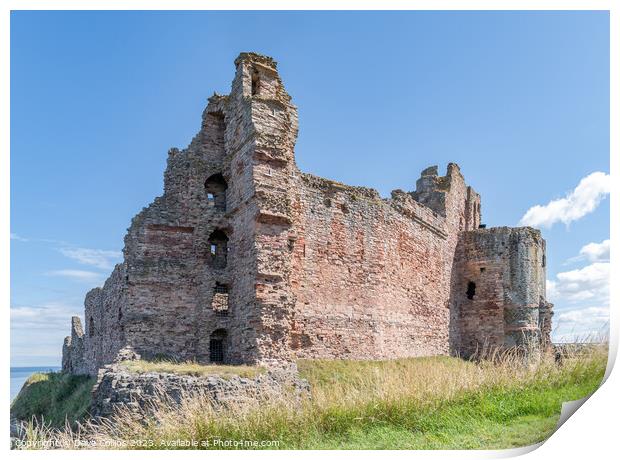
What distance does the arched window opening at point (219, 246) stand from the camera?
14266mm

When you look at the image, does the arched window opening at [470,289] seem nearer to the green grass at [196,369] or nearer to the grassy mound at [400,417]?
the grassy mound at [400,417]

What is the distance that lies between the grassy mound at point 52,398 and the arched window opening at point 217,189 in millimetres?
5642

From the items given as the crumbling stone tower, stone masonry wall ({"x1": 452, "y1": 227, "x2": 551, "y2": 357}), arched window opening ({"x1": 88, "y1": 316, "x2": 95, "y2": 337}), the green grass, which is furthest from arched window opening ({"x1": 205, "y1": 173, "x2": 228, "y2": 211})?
stone masonry wall ({"x1": 452, "y1": 227, "x2": 551, "y2": 357})

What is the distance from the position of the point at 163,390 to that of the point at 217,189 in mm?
6089

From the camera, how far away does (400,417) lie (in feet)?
27.5

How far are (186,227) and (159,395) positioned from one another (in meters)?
4.80

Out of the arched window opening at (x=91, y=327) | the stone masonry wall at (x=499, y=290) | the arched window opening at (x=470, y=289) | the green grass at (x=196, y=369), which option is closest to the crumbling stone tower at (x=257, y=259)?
the green grass at (x=196, y=369)

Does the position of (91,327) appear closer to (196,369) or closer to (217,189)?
(217,189)

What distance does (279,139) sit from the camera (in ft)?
42.8

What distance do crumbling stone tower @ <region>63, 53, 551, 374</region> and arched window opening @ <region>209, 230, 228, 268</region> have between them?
4cm

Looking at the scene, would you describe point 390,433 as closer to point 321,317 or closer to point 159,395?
point 159,395

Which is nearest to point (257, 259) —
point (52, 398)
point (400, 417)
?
point (400, 417)

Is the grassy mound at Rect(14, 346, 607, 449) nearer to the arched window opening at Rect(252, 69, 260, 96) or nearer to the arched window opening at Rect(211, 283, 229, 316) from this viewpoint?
the arched window opening at Rect(211, 283, 229, 316)

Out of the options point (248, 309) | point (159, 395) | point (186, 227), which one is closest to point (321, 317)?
point (248, 309)
